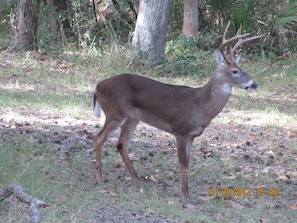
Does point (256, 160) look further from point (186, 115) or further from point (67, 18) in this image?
point (67, 18)

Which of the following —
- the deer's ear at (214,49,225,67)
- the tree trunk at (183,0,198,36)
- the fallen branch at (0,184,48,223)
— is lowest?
the tree trunk at (183,0,198,36)

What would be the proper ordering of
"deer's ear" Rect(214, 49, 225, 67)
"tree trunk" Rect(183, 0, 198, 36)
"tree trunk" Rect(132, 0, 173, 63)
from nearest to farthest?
"deer's ear" Rect(214, 49, 225, 67) < "tree trunk" Rect(132, 0, 173, 63) < "tree trunk" Rect(183, 0, 198, 36)

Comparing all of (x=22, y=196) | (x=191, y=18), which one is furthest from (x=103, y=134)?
(x=191, y=18)

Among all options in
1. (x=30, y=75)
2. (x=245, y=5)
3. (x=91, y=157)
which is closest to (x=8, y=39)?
(x=30, y=75)

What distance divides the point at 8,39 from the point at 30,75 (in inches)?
129

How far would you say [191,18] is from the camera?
50.1 feet

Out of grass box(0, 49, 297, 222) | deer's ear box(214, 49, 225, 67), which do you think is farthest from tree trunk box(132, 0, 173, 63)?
deer's ear box(214, 49, 225, 67)

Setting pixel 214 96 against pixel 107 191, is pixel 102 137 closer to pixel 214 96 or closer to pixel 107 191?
pixel 107 191

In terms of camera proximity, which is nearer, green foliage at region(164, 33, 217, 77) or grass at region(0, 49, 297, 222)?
grass at region(0, 49, 297, 222)

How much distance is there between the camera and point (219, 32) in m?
15.8

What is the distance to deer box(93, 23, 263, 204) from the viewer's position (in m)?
6.29

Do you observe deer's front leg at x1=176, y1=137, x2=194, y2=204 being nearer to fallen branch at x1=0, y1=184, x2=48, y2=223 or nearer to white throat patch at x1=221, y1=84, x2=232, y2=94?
white throat patch at x1=221, y1=84, x2=232, y2=94

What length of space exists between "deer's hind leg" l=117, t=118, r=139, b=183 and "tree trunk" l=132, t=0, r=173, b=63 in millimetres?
6143

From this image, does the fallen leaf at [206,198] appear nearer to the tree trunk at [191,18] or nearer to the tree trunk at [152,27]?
the tree trunk at [152,27]
